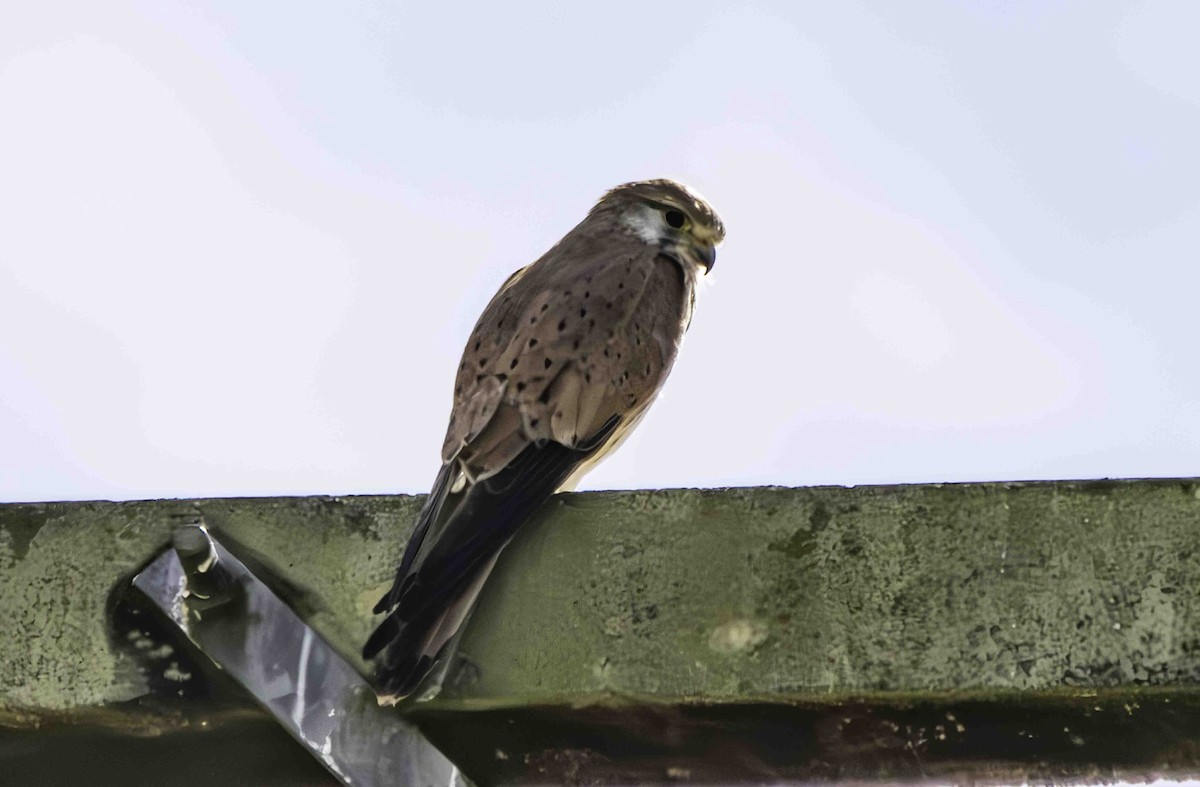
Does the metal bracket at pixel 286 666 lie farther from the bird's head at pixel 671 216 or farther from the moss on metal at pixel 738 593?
the bird's head at pixel 671 216

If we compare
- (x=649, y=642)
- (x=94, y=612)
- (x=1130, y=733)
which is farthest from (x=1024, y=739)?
(x=94, y=612)

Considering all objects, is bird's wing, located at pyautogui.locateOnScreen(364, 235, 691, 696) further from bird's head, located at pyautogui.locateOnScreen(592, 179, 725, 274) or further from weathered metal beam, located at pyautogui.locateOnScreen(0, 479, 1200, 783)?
bird's head, located at pyautogui.locateOnScreen(592, 179, 725, 274)

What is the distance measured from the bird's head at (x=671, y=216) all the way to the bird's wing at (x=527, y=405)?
0.92 ft

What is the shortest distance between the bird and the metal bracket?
5 centimetres

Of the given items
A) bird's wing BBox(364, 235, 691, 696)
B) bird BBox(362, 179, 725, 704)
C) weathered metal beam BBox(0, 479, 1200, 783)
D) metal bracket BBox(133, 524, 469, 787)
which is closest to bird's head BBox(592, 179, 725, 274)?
bird BBox(362, 179, 725, 704)

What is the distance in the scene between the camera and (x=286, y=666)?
7.24 ft

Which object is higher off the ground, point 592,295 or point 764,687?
point 592,295

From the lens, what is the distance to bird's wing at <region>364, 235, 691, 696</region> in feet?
7.40

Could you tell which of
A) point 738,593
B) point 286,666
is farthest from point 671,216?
point 286,666

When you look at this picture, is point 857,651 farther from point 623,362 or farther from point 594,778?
point 623,362

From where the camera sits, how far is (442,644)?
223 cm

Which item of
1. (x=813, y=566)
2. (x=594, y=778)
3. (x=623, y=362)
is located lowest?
(x=594, y=778)

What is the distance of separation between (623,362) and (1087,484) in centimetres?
113

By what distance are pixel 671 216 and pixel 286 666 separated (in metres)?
2.20
